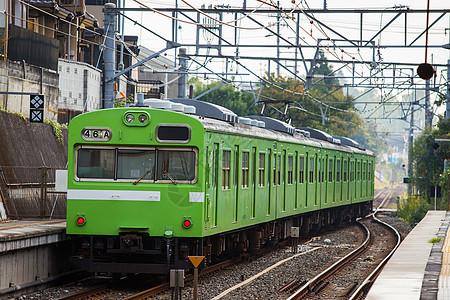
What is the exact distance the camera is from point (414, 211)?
3225 cm

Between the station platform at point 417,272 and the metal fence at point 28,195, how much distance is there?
22.6 feet

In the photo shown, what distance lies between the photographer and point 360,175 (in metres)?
32.2

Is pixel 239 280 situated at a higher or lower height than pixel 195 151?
lower

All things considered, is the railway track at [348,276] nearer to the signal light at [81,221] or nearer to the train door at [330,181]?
the train door at [330,181]

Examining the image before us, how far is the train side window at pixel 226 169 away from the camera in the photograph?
13689 mm

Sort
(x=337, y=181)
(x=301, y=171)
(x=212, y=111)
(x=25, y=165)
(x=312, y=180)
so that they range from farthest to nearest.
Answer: (x=337, y=181)
(x=312, y=180)
(x=301, y=171)
(x=25, y=165)
(x=212, y=111)

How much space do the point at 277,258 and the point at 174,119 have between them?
6.19 m

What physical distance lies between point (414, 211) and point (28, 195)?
761 inches

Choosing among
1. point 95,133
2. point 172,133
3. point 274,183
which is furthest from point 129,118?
point 274,183

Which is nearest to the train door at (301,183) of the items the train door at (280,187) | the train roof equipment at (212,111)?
the train door at (280,187)

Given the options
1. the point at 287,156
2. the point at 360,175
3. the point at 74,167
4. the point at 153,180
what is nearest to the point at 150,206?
the point at 153,180

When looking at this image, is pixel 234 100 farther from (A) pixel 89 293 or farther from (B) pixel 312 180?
(A) pixel 89 293

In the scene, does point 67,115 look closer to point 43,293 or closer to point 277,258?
point 277,258

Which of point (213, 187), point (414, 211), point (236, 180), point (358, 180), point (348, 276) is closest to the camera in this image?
point (213, 187)
